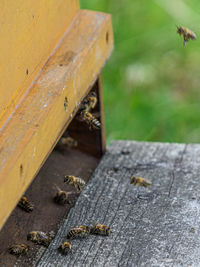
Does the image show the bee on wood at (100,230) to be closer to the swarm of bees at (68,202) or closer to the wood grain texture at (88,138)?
the swarm of bees at (68,202)

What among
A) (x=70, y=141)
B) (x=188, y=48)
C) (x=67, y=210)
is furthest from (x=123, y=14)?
(x=67, y=210)

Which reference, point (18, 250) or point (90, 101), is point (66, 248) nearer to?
point (18, 250)

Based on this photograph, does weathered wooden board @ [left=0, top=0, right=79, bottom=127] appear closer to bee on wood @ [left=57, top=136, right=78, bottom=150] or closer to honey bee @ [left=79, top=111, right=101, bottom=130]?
honey bee @ [left=79, top=111, right=101, bottom=130]

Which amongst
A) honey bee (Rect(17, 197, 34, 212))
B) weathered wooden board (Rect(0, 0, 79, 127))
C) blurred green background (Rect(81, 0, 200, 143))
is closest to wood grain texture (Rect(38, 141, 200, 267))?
honey bee (Rect(17, 197, 34, 212))

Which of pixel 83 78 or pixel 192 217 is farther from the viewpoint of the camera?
pixel 83 78

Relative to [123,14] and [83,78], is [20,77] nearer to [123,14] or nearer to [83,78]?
[83,78]

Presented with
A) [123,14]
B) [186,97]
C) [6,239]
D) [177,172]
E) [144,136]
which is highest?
[6,239]
